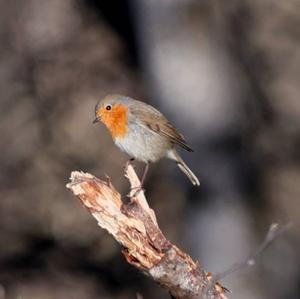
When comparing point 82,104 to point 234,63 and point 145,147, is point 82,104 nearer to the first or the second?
point 234,63

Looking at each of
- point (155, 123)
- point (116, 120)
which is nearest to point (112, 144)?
point (155, 123)

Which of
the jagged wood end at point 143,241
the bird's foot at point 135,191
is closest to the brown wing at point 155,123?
the bird's foot at point 135,191

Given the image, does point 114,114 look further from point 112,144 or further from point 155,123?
point 112,144

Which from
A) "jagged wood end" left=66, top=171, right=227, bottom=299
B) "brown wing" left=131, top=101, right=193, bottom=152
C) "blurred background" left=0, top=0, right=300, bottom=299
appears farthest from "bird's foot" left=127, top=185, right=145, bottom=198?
"blurred background" left=0, top=0, right=300, bottom=299

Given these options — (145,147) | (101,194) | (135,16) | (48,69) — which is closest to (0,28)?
(48,69)

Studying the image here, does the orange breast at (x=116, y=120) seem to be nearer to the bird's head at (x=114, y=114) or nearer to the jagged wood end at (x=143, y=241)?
the bird's head at (x=114, y=114)

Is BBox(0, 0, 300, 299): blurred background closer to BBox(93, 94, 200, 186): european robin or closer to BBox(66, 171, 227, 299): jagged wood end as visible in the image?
BBox(93, 94, 200, 186): european robin
